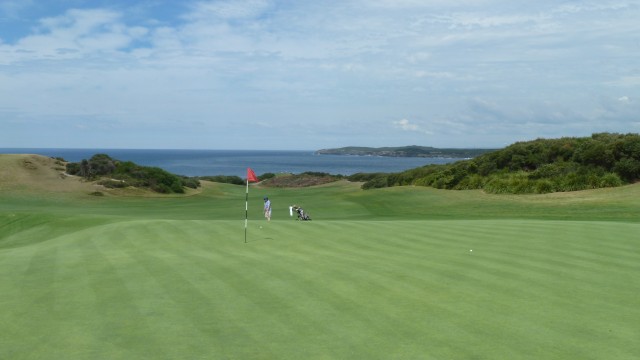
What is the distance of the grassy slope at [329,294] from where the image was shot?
747 cm

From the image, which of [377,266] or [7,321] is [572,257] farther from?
[7,321]

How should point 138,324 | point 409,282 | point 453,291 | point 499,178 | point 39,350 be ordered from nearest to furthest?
1. point 39,350
2. point 138,324
3. point 453,291
4. point 409,282
5. point 499,178

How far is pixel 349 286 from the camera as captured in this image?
10.4 metres

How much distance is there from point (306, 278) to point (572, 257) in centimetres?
640

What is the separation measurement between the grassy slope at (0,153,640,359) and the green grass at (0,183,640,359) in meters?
0.03

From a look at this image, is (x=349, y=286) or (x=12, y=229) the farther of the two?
(x=12, y=229)

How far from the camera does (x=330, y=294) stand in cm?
983

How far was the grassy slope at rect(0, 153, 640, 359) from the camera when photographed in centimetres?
747

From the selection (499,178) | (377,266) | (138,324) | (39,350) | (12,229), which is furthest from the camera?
(499,178)

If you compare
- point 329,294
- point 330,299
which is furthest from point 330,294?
point 330,299

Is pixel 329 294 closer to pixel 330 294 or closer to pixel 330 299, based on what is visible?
pixel 330 294

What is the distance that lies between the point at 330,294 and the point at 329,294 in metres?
0.02

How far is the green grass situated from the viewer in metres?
7.45

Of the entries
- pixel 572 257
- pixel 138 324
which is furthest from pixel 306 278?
pixel 572 257
